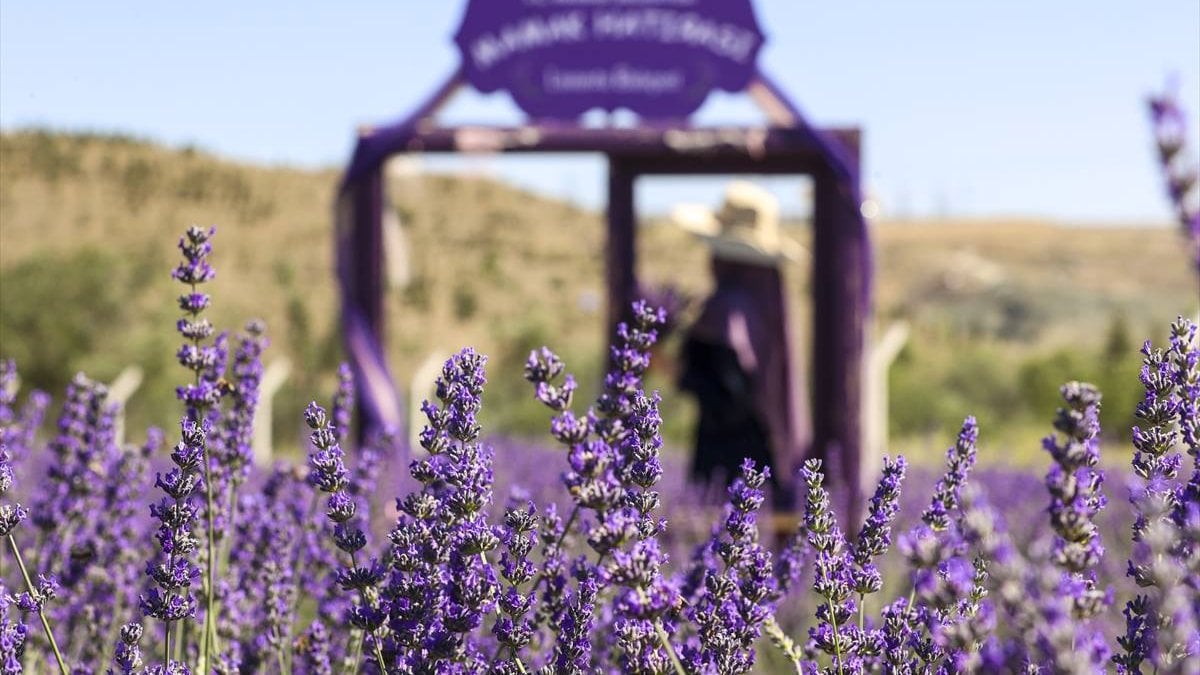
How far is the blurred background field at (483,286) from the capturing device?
16859 millimetres

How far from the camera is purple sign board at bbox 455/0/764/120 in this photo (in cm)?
634

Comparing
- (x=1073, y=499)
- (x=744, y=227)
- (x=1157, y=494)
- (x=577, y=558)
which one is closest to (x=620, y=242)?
(x=744, y=227)

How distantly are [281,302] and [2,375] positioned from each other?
37.1 meters

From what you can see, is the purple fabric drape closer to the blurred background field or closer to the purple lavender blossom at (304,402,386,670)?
the blurred background field

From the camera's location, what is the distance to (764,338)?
6930mm

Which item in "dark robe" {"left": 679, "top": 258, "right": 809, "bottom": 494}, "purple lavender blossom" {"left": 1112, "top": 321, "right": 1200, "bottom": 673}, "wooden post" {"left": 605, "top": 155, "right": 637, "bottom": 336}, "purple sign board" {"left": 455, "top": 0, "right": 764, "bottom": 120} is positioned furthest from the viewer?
"dark robe" {"left": 679, "top": 258, "right": 809, "bottom": 494}

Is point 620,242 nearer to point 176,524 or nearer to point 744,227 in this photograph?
point 744,227

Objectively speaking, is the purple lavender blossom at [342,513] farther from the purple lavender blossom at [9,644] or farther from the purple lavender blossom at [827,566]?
the purple lavender blossom at [827,566]

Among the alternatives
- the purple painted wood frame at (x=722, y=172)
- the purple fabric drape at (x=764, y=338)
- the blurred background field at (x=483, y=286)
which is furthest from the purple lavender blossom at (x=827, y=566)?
the blurred background field at (x=483, y=286)

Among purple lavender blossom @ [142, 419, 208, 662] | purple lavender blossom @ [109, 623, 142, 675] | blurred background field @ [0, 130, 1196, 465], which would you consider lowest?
blurred background field @ [0, 130, 1196, 465]

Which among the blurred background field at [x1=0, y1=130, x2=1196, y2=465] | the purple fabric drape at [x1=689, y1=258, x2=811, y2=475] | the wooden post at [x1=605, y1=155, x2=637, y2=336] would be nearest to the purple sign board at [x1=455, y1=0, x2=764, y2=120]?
the wooden post at [x1=605, y1=155, x2=637, y2=336]

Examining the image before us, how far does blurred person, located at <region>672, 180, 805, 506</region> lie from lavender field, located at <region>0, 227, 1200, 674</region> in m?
4.26

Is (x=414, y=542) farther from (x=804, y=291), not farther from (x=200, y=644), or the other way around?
(x=804, y=291)

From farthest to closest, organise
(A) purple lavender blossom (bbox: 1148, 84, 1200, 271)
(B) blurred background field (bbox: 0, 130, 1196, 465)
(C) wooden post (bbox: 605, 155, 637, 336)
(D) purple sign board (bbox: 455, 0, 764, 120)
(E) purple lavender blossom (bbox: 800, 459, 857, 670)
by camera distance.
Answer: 1. (B) blurred background field (bbox: 0, 130, 1196, 465)
2. (C) wooden post (bbox: 605, 155, 637, 336)
3. (D) purple sign board (bbox: 455, 0, 764, 120)
4. (E) purple lavender blossom (bbox: 800, 459, 857, 670)
5. (A) purple lavender blossom (bbox: 1148, 84, 1200, 271)
